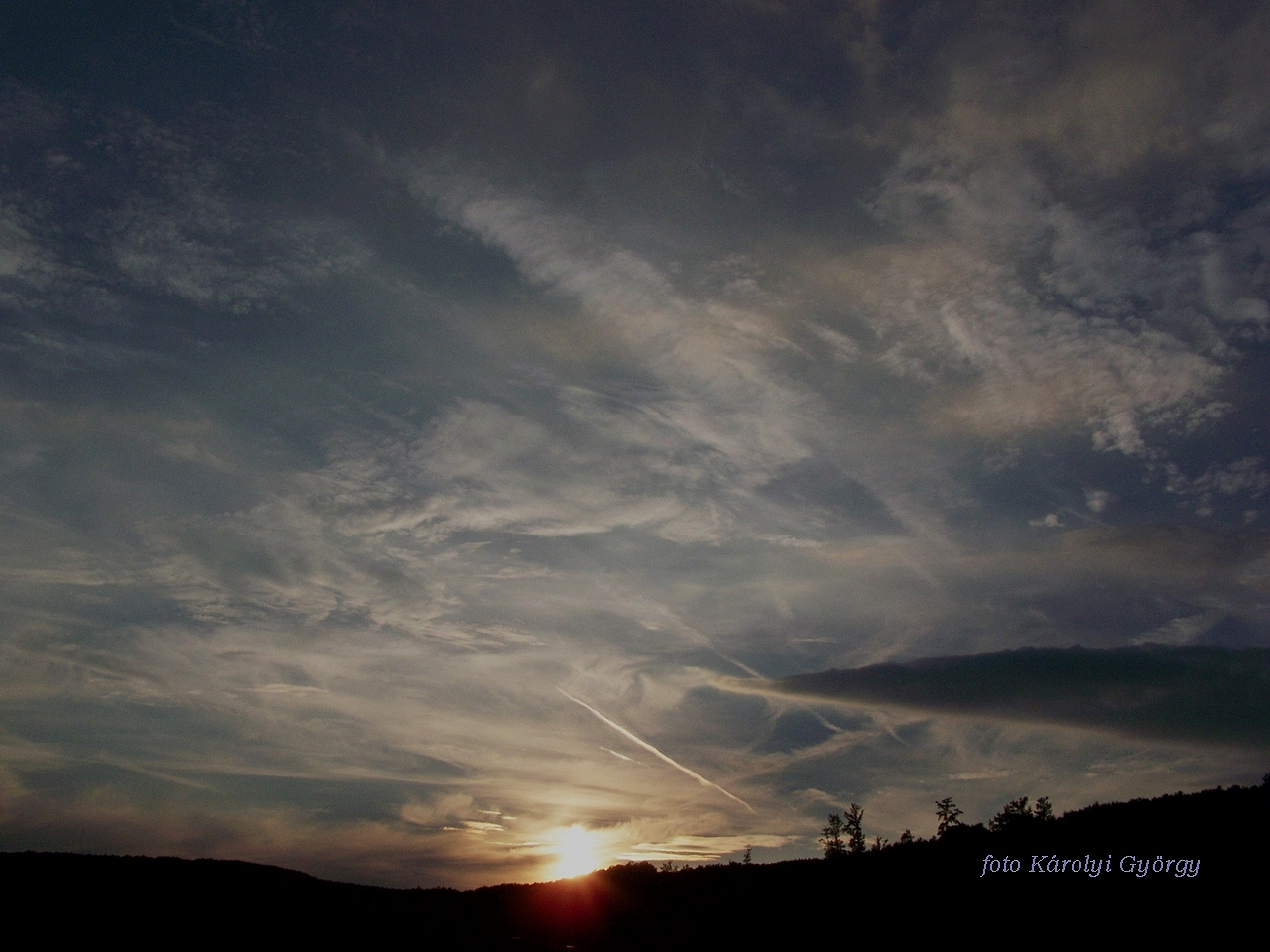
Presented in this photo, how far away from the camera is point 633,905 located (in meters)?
40.8

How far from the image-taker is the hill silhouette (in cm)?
2755

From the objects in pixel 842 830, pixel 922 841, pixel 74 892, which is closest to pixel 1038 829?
pixel 922 841

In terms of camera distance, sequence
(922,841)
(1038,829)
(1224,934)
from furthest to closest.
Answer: (922,841) < (1038,829) < (1224,934)

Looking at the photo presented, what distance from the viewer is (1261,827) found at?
27.6 m

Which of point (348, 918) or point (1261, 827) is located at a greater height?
point (1261, 827)

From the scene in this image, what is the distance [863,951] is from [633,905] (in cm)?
1535

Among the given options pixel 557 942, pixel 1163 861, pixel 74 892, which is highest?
pixel 1163 861

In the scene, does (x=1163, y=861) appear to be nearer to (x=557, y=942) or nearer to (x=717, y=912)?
(x=717, y=912)

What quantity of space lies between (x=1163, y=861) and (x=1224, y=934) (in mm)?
4523

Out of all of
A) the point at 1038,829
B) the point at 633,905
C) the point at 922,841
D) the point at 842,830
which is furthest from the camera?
the point at 842,830

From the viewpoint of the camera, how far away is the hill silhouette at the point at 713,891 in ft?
90.4

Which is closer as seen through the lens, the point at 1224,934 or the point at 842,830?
the point at 1224,934

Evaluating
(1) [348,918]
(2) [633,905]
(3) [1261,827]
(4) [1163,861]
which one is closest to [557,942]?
(2) [633,905]

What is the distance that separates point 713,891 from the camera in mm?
39938
